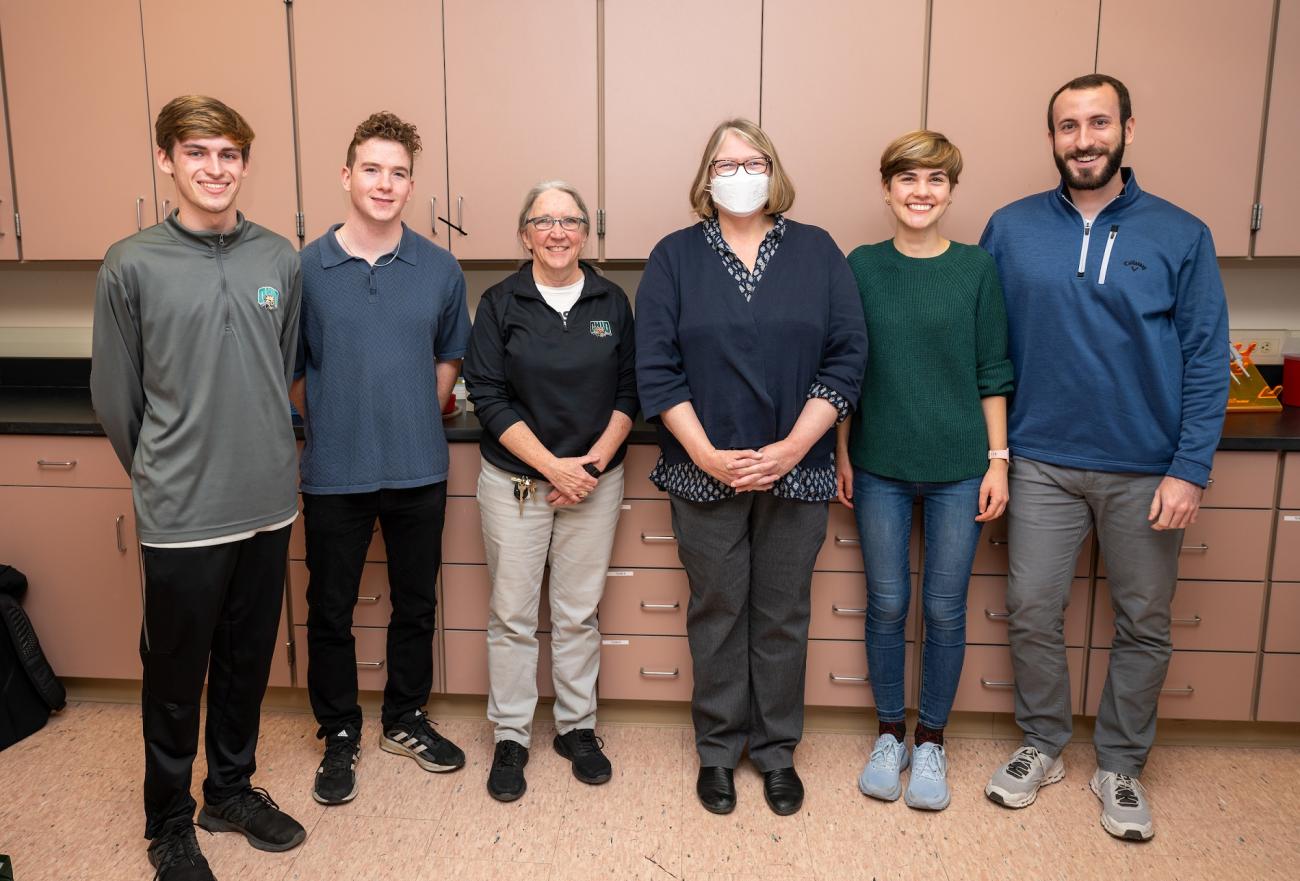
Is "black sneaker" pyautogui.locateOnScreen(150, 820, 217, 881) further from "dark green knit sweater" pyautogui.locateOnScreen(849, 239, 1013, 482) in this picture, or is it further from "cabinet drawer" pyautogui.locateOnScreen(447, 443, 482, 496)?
"dark green knit sweater" pyautogui.locateOnScreen(849, 239, 1013, 482)

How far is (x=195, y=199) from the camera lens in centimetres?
160

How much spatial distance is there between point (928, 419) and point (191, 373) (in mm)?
1484

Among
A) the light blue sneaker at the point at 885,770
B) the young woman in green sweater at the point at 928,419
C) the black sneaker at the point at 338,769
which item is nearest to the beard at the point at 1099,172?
the young woman in green sweater at the point at 928,419

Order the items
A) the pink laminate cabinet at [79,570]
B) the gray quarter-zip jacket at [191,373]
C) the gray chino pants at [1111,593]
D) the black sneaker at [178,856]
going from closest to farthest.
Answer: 1. the gray quarter-zip jacket at [191,373]
2. the black sneaker at [178,856]
3. the gray chino pants at [1111,593]
4. the pink laminate cabinet at [79,570]

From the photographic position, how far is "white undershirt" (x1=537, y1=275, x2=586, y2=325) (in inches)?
76.7

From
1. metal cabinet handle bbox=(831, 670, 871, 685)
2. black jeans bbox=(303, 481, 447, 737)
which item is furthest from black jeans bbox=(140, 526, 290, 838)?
metal cabinet handle bbox=(831, 670, 871, 685)

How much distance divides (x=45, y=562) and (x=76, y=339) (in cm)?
91

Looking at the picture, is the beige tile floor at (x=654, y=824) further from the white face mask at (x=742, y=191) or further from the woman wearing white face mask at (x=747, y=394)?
the white face mask at (x=742, y=191)

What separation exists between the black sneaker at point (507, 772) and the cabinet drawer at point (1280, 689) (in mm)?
1874

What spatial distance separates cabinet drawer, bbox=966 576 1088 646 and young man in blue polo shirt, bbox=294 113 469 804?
4.46 ft

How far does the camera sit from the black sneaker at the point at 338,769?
6.69 feet

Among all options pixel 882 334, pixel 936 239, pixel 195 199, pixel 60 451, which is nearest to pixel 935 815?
pixel 882 334

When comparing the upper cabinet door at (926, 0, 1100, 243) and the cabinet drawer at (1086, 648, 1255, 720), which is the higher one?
the upper cabinet door at (926, 0, 1100, 243)

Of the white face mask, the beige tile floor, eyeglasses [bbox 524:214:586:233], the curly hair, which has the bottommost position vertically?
the beige tile floor
